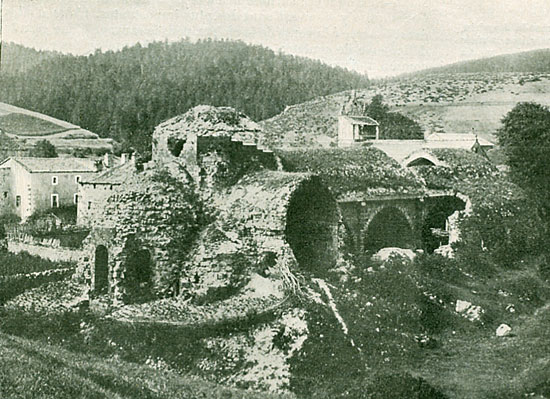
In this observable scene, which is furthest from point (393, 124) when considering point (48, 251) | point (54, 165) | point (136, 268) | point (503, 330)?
point (136, 268)

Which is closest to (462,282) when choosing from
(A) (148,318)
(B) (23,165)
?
(A) (148,318)

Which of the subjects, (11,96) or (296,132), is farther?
(296,132)

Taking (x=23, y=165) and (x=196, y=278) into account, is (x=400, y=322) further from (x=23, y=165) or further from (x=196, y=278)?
(x=23, y=165)

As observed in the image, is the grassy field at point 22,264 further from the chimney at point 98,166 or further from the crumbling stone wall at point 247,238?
the chimney at point 98,166

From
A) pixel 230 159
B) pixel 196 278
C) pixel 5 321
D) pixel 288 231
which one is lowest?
pixel 5 321

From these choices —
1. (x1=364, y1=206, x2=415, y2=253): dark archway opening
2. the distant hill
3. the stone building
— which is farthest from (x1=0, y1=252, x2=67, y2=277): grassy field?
the distant hill

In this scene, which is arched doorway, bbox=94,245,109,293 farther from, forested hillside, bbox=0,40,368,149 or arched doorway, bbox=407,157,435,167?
→ arched doorway, bbox=407,157,435,167

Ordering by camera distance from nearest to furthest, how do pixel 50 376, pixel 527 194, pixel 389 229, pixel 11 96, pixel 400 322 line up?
pixel 50 376 → pixel 400 322 → pixel 389 229 → pixel 527 194 → pixel 11 96
